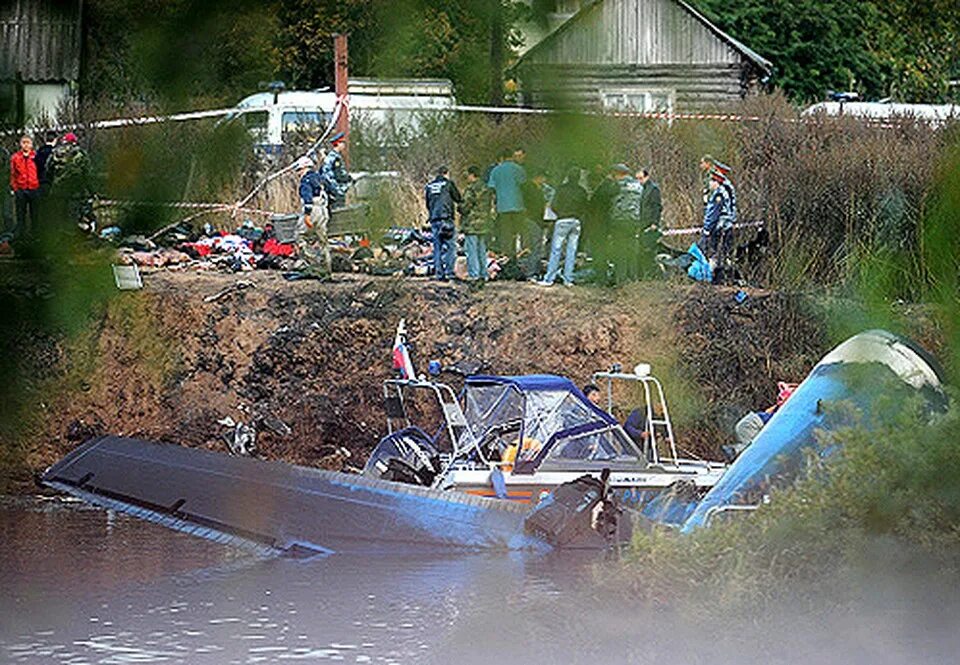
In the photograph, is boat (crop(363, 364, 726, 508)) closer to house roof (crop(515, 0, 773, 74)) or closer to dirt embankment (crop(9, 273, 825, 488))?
dirt embankment (crop(9, 273, 825, 488))

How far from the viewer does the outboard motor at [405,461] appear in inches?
693

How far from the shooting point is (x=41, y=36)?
2.42m

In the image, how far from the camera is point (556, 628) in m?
12.3

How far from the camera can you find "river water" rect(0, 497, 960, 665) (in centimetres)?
927

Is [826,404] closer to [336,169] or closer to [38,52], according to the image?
[336,169]

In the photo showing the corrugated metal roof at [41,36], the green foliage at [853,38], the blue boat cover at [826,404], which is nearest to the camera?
the corrugated metal roof at [41,36]

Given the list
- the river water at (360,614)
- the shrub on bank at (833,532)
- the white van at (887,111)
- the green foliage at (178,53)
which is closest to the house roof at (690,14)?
the green foliage at (178,53)

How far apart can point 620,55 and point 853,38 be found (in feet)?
2.02

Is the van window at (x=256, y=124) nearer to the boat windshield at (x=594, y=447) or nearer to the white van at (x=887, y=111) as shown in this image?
the white van at (x=887, y=111)

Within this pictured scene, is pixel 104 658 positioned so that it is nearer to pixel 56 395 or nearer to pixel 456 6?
pixel 56 395

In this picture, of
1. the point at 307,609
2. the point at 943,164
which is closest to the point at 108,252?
the point at 943,164

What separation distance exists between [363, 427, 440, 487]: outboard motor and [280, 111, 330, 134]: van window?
555 inches

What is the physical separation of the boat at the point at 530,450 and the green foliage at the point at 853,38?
542 inches

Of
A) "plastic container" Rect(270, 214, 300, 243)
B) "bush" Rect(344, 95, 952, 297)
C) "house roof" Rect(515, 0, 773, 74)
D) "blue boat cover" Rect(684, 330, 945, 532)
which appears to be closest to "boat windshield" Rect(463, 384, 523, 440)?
"blue boat cover" Rect(684, 330, 945, 532)
